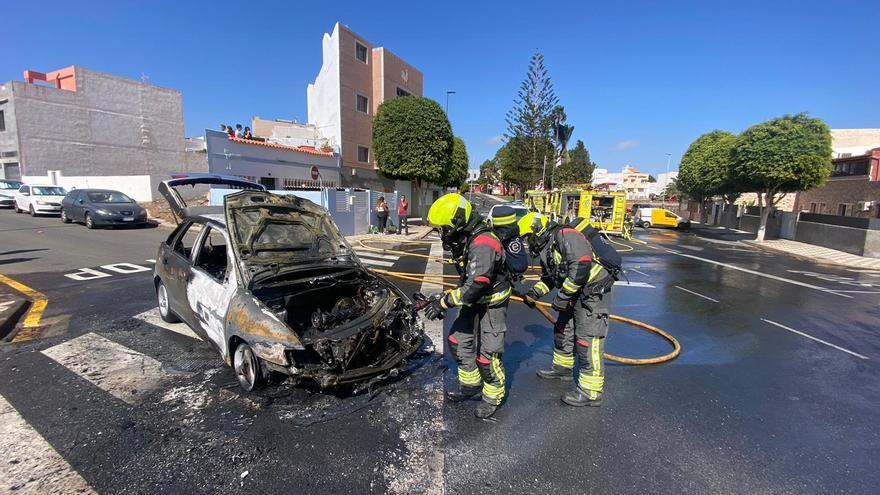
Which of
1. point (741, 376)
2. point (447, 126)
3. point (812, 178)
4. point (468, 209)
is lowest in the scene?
point (741, 376)

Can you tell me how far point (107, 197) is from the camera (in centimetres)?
1387

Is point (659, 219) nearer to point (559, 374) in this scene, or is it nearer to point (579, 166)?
point (559, 374)

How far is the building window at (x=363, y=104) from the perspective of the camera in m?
23.3

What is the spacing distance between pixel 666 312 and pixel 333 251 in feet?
17.5

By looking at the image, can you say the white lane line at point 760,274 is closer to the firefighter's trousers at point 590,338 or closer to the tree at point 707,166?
the firefighter's trousers at point 590,338

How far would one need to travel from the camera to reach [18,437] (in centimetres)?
266

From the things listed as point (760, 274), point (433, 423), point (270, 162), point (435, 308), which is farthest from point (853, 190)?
point (270, 162)

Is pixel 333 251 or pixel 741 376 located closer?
pixel 741 376

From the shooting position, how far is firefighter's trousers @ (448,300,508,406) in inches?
128

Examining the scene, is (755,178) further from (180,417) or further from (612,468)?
(180,417)

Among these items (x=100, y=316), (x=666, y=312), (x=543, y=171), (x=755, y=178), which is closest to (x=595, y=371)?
(x=666, y=312)

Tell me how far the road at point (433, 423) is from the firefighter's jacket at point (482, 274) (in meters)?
0.94

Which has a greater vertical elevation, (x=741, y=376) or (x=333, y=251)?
(x=333, y=251)

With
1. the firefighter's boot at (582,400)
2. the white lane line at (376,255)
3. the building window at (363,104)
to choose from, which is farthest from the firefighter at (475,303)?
the building window at (363,104)
